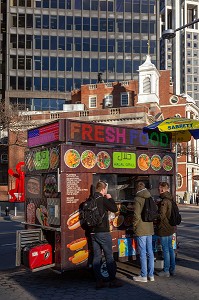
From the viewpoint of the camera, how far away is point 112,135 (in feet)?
29.1

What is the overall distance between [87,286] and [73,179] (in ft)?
6.89

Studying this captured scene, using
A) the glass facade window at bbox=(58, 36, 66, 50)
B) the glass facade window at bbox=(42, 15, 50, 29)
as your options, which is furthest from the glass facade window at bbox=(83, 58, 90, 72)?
the glass facade window at bbox=(42, 15, 50, 29)

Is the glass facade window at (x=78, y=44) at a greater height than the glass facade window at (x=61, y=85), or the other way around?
the glass facade window at (x=78, y=44)

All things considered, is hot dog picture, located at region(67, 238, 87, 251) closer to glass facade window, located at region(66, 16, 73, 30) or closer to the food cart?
the food cart

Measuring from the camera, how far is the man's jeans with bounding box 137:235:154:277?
7.93 metres

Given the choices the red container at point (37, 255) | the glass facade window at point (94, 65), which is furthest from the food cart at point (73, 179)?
the glass facade window at point (94, 65)

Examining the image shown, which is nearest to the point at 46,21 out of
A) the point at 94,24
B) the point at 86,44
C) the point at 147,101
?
the point at 86,44

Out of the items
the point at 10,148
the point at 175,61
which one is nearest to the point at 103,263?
the point at 10,148

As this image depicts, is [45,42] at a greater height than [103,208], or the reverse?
[45,42]

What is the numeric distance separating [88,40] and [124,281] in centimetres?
5922

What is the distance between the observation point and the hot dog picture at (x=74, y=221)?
7.89 metres

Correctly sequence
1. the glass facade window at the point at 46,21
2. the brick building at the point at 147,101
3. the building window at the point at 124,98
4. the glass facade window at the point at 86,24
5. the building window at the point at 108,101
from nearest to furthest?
1. the brick building at the point at 147,101
2. the building window at the point at 124,98
3. the building window at the point at 108,101
4. the glass facade window at the point at 46,21
5. the glass facade window at the point at 86,24

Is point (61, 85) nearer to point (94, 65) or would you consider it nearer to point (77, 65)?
point (77, 65)

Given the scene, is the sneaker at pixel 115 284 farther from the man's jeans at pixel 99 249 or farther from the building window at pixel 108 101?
the building window at pixel 108 101
